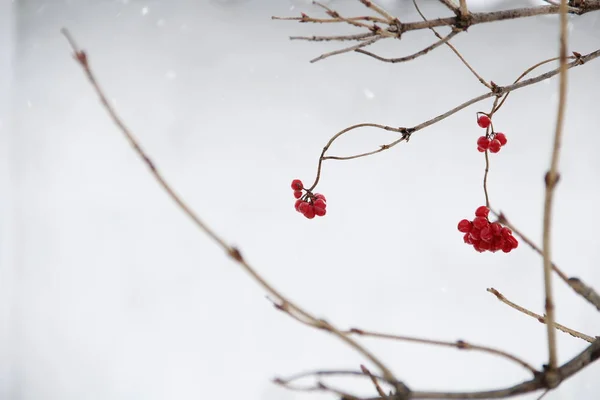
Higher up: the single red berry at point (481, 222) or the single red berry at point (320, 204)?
the single red berry at point (320, 204)

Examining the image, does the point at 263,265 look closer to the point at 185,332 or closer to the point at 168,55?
the point at 185,332

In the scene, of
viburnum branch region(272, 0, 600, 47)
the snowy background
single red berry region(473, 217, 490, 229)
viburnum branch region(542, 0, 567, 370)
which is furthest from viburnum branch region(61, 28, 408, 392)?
the snowy background

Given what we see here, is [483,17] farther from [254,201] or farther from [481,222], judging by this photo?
[254,201]

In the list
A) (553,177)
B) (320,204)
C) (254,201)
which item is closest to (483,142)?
(320,204)

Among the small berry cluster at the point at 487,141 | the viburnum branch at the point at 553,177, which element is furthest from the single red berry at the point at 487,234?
the viburnum branch at the point at 553,177

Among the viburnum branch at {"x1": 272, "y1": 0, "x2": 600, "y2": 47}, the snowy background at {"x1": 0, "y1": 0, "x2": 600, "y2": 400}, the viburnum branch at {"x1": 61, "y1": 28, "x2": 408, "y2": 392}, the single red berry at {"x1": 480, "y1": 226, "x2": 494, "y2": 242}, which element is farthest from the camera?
the snowy background at {"x1": 0, "y1": 0, "x2": 600, "y2": 400}

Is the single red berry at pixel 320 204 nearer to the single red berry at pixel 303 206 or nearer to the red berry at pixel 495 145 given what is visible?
the single red berry at pixel 303 206

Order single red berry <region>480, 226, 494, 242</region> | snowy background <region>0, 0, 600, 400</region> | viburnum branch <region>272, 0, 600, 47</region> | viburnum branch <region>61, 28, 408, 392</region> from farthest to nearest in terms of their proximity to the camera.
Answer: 1. snowy background <region>0, 0, 600, 400</region>
2. single red berry <region>480, 226, 494, 242</region>
3. viburnum branch <region>272, 0, 600, 47</region>
4. viburnum branch <region>61, 28, 408, 392</region>

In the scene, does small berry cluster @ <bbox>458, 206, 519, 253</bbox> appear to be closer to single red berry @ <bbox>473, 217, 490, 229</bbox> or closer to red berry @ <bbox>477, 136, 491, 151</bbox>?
single red berry @ <bbox>473, 217, 490, 229</bbox>
